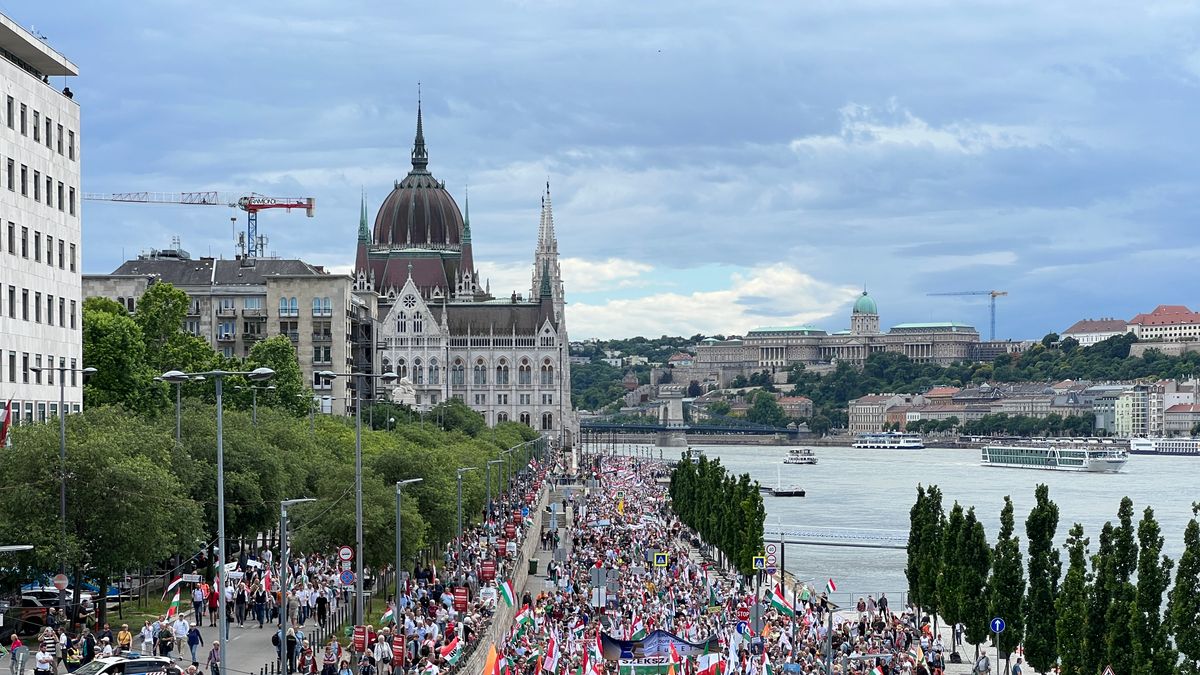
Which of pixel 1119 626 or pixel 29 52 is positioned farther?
pixel 29 52

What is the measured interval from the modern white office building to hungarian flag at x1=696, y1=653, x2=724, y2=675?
2454 centimetres

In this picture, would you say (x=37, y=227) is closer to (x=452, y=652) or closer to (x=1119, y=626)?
(x=452, y=652)

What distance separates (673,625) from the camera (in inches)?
2231

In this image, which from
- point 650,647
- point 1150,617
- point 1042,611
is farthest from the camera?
point 1042,611

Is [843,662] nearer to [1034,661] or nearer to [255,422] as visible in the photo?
[1034,661]

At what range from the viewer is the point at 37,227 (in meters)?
63.5

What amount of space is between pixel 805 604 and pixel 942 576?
6315 millimetres

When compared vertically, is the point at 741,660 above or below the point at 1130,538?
below

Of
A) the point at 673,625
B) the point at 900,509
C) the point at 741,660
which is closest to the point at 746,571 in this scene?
the point at 673,625

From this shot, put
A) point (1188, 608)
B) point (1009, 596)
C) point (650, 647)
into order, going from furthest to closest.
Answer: point (1009, 596), point (650, 647), point (1188, 608)

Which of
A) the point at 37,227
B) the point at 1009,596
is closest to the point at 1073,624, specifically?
the point at 1009,596

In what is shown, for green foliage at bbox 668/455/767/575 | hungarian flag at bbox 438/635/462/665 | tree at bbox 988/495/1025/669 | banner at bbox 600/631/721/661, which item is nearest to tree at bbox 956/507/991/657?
tree at bbox 988/495/1025/669

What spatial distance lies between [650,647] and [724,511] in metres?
51.5

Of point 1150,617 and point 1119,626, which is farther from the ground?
point 1150,617
